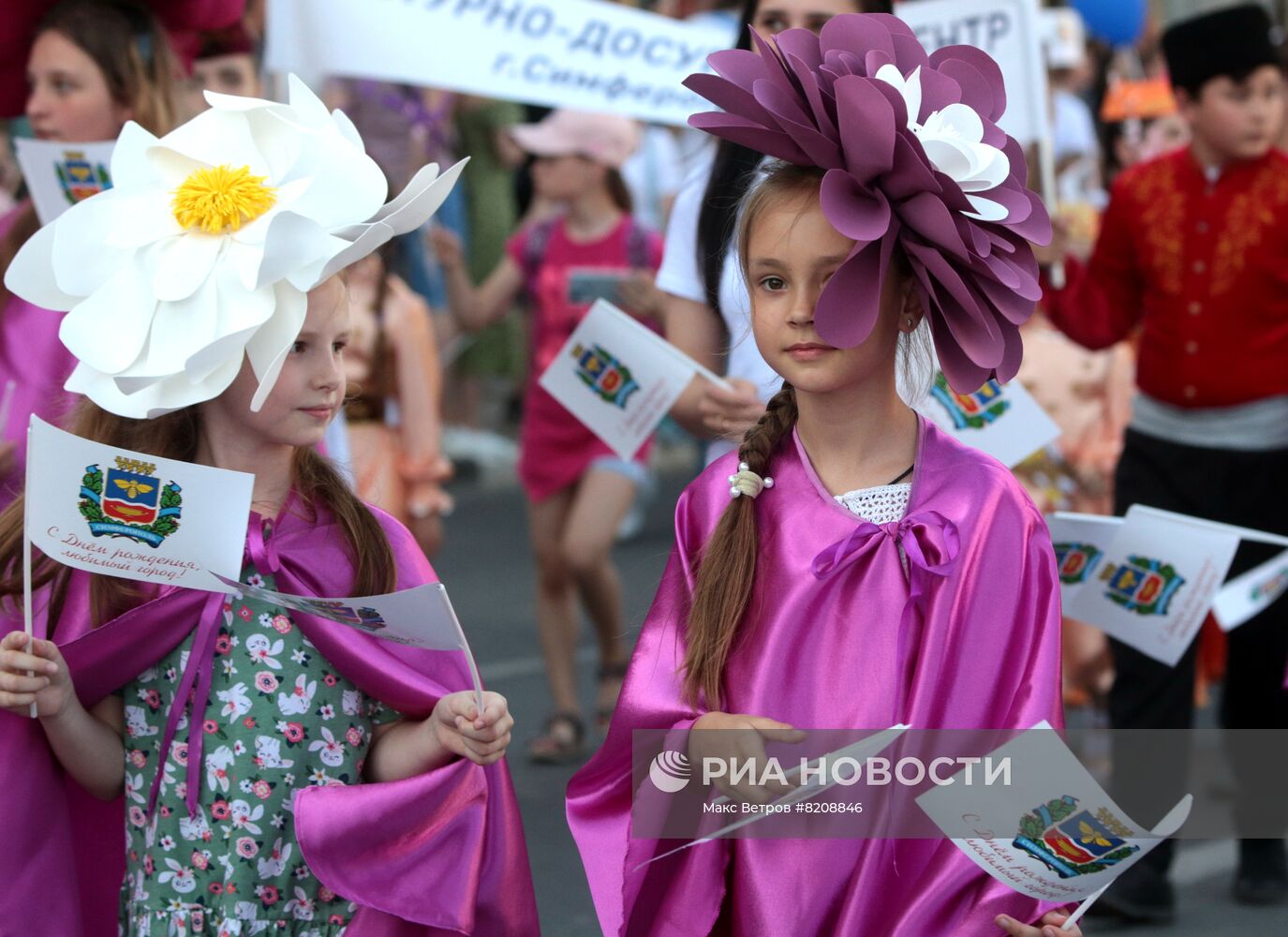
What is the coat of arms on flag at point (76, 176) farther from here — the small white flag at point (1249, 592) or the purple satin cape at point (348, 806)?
the small white flag at point (1249, 592)

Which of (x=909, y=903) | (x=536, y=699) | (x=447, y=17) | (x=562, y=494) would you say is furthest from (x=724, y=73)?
(x=536, y=699)

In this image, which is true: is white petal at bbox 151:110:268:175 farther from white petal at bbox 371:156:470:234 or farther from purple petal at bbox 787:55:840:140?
purple petal at bbox 787:55:840:140

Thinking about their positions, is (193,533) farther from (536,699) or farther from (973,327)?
(536,699)

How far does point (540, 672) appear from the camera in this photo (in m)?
7.29

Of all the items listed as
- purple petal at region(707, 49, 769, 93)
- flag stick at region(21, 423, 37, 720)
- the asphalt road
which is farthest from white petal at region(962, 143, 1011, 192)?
flag stick at region(21, 423, 37, 720)

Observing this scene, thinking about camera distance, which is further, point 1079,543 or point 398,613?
point 1079,543

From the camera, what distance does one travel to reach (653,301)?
528 centimetres

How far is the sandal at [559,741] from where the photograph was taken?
605 centimetres

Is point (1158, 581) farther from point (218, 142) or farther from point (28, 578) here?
point (28, 578)

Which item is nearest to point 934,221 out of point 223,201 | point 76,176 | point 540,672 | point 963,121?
point 963,121

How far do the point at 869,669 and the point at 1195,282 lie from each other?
104 inches

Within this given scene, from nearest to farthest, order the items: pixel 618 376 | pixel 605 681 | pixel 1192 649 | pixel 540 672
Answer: pixel 618 376
pixel 1192 649
pixel 605 681
pixel 540 672

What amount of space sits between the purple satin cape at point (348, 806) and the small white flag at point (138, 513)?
154mm

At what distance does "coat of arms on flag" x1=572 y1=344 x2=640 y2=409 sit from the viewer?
3.97m
